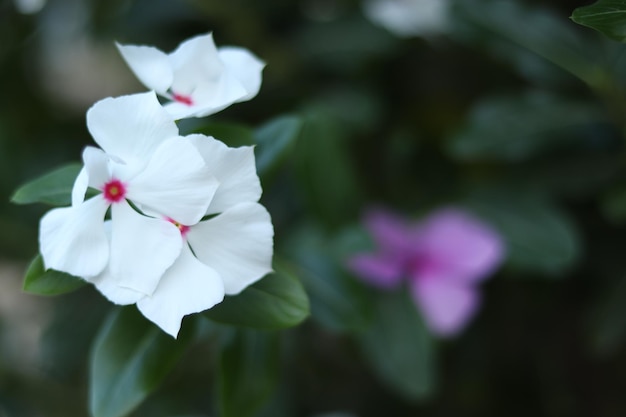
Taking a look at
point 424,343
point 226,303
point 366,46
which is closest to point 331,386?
point 424,343

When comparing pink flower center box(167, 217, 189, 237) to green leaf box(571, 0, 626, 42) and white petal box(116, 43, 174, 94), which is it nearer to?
white petal box(116, 43, 174, 94)

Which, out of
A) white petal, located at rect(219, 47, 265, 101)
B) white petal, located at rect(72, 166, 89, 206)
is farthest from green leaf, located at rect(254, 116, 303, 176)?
white petal, located at rect(72, 166, 89, 206)

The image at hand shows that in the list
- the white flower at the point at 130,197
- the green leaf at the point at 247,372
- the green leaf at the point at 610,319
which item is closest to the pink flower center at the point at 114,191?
the white flower at the point at 130,197

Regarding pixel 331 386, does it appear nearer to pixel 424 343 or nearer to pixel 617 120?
pixel 424 343

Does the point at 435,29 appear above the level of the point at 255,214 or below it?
below

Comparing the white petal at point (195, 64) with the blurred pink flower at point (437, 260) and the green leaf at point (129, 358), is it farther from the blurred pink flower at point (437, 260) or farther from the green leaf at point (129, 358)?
the blurred pink flower at point (437, 260)
